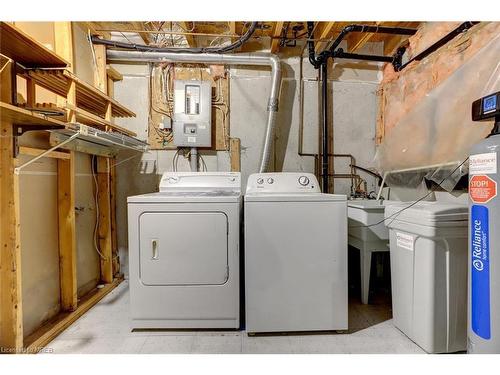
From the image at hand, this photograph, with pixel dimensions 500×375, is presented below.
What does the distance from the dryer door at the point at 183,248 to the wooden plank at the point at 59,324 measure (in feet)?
2.20

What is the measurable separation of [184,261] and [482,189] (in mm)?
1706

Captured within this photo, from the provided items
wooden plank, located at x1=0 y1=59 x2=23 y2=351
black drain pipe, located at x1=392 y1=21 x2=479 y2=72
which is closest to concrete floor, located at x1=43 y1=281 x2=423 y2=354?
wooden plank, located at x1=0 y1=59 x2=23 y2=351

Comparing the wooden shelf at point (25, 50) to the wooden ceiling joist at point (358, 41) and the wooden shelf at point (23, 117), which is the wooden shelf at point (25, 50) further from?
the wooden ceiling joist at point (358, 41)

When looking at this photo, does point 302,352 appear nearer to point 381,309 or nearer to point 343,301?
point 343,301

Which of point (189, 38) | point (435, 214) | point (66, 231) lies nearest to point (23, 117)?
point (66, 231)

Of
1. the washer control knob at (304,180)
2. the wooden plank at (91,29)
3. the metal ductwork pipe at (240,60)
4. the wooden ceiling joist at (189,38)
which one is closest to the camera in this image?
the washer control knob at (304,180)

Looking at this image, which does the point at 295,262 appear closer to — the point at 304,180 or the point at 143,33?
the point at 304,180

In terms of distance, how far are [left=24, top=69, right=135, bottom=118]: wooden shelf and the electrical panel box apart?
49cm

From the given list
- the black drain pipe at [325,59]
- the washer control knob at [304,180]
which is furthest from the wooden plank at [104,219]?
the black drain pipe at [325,59]

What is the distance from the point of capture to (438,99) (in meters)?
1.97

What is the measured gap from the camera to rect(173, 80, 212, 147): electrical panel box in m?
2.78

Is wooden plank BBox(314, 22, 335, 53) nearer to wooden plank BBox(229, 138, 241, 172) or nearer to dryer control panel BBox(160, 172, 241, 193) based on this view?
wooden plank BBox(229, 138, 241, 172)

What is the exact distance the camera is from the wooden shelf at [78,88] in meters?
1.70

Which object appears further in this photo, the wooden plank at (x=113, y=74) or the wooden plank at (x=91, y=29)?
the wooden plank at (x=113, y=74)
